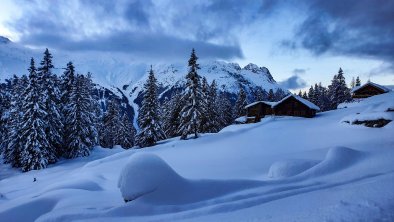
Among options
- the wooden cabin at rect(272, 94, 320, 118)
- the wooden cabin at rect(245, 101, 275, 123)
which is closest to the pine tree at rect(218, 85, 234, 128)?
the wooden cabin at rect(245, 101, 275, 123)

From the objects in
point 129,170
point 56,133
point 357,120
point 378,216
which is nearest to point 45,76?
point 56,133

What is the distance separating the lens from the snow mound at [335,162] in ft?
41.3

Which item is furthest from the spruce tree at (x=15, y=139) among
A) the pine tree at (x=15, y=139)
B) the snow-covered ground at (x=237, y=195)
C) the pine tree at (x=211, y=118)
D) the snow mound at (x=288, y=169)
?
the snow mound at (x=288, y=169)

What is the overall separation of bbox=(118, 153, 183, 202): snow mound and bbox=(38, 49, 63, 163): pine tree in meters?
30.8

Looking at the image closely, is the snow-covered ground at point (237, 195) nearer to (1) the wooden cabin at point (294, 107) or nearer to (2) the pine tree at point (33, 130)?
(2) the pine tree at point (33, 130)

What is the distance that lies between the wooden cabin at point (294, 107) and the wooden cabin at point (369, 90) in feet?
42.7

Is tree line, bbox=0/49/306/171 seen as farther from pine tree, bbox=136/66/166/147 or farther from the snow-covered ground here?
the snow-covered ground

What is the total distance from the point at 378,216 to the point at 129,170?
22.7ft

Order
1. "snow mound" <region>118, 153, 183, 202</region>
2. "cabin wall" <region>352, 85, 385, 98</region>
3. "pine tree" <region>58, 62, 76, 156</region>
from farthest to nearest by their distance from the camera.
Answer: "cabin wall" <region>352, 85, 385, 98</region> < "pine tree" <region>58, 62, 76, 156</region> < "snow mound" <region>118, 153, 183, 202</region>

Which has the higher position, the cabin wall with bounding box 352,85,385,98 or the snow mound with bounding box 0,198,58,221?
the cabin wall with bounding box 352,85,385,98

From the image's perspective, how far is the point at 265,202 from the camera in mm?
8922

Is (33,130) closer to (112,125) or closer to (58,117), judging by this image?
(58,117)

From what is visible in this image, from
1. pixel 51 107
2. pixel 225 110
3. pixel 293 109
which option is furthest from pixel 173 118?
pixel 51 107

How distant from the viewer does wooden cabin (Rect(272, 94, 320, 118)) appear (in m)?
50.8
